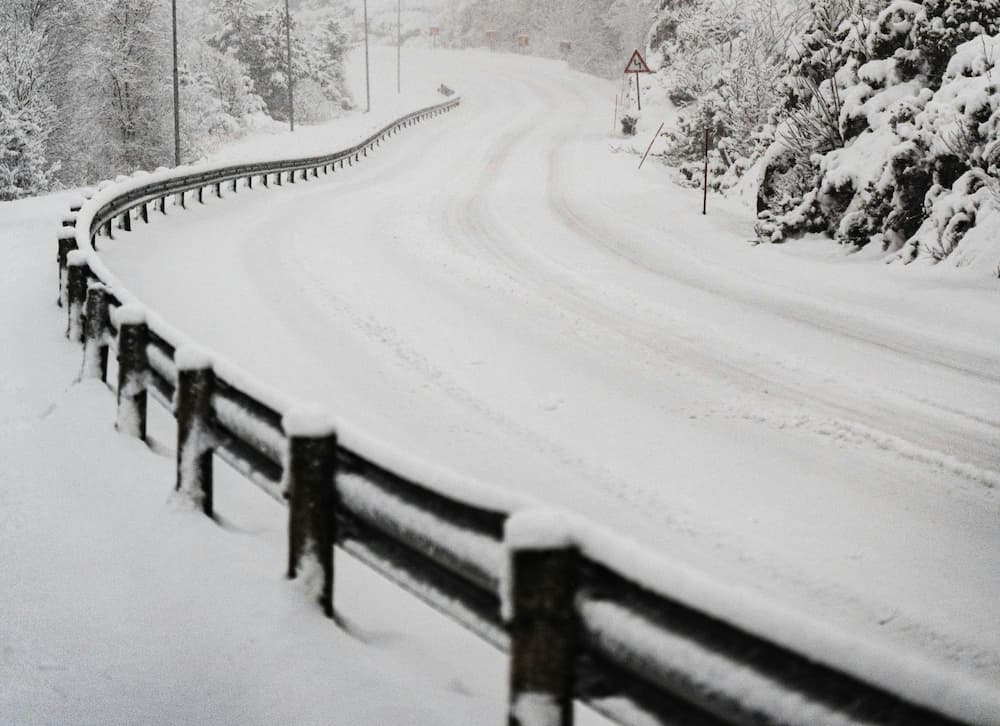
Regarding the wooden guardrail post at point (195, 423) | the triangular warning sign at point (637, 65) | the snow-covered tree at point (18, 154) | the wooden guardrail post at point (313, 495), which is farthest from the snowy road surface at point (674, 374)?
the snow-covered tree at point (18, 154)

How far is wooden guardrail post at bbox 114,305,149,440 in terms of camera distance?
21.7 ft

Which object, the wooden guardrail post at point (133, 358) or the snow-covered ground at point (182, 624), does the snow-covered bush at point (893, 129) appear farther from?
the snow-covered ground at point (182, 624)

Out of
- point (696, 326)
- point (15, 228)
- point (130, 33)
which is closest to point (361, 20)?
point (130, 33)

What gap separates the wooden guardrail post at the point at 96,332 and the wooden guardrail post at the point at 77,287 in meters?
1.41

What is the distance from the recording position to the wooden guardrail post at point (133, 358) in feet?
21.7

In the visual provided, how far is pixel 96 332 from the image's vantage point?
8.27 m

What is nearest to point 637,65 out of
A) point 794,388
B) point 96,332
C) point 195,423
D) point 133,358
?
point 794,388

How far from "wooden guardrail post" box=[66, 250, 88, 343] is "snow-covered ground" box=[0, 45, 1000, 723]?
33 centimetres

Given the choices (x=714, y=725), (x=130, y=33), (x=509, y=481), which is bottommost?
→ (x=509, y=481)

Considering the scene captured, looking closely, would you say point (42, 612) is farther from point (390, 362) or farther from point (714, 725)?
point (390, 362)

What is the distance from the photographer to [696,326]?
36.0 ft

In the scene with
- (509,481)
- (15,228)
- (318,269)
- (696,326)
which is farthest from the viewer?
(15,228)

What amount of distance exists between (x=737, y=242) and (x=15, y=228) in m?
14.5

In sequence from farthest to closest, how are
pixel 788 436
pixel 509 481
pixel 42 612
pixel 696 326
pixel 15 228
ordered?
1. pixel 15 228
2. pixel 696 326
3. pixel 788 436
4. pixel 509 481
5. pixel 42 612
